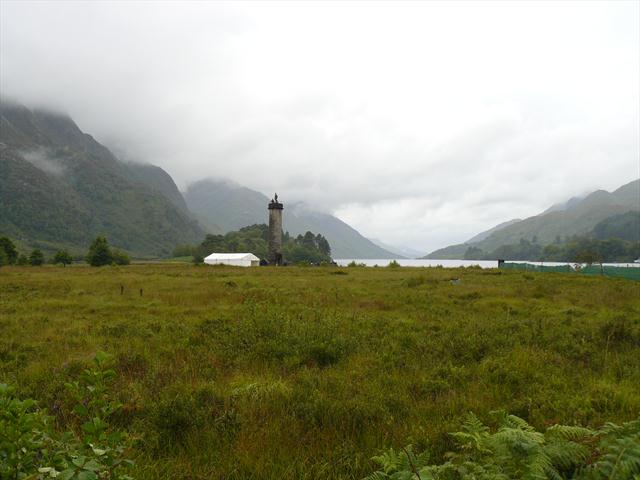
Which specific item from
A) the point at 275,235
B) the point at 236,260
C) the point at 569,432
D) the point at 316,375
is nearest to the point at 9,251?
the point at 236,260

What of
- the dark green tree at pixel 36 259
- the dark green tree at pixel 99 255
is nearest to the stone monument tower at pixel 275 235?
the dark green tree at pixel 99 255

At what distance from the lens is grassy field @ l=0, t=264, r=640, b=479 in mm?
4605

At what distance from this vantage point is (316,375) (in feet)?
22.8

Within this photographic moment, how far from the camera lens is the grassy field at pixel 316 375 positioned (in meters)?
4.61

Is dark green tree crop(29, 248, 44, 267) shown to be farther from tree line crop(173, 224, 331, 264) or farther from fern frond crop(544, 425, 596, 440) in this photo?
fern frond crop(544, 425, 596, 440)

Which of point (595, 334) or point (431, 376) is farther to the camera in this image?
point (595, 334)

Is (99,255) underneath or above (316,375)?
above

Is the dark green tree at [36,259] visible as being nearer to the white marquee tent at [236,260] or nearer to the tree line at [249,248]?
the white marquee tent at [236,260]

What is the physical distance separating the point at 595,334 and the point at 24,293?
2572cm

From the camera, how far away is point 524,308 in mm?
15031

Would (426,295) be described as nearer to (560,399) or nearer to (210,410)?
(560,399)

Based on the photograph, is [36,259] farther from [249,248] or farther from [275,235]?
[249,248]

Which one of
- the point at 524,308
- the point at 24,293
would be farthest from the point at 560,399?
the point at 24,293

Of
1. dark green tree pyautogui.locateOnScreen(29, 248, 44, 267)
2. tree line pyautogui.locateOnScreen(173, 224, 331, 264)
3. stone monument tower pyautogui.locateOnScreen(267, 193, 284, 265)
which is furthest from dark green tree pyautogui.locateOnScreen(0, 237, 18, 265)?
tree line pyautogui.locateOnScreen(173, 224, 331, 264)
